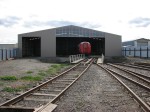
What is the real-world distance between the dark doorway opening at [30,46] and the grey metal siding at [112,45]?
15148 millimetres

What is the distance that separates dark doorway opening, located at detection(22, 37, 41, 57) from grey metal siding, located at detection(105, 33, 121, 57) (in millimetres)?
15148

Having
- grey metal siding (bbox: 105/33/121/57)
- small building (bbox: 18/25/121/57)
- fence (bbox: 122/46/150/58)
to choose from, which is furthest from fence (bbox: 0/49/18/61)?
fence (bbox: 122/46/150/58)

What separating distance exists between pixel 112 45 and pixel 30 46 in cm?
1903

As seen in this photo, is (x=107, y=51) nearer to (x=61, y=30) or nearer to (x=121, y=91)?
(x=61, y=30)

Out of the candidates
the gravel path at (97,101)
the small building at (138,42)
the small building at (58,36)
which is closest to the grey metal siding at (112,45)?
the small building at (58,36)

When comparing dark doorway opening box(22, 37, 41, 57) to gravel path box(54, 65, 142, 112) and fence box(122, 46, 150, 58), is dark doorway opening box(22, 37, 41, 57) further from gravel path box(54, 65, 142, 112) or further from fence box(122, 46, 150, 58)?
gravel path box(54, 65, 142, 112)

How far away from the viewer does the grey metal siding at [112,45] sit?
59875 millimetres

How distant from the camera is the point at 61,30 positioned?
190ft

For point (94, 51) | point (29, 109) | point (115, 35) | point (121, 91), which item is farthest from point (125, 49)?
point (29, 109)

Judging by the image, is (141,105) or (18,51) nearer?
(141,105)

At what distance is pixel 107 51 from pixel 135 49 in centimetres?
579

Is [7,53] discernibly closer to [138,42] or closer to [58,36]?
[58,36]

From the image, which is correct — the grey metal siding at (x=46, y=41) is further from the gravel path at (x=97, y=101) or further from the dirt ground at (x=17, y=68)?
the gravel path at (x=97, y=101)

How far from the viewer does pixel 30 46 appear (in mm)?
66688
